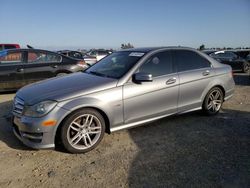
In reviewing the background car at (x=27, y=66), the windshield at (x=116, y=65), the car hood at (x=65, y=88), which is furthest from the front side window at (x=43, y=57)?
the car hood at (x=65, y=88)

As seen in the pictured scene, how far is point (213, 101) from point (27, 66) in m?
5.71

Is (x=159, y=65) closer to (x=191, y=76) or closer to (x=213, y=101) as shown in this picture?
(x=191, y=76)

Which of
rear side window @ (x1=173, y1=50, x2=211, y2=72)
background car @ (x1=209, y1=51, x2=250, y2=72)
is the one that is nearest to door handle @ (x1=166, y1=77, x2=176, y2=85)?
rear side window @ (x1=173, y1=50, x2=211, y2=72)

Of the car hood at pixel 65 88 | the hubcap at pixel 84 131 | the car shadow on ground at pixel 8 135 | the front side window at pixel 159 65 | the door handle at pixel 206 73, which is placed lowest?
the car shadow on ground at pixel 8 135

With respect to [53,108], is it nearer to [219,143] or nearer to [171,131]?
[171,131]

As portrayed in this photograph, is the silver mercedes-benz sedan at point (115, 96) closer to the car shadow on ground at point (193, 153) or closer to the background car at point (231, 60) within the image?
the car shadow on ground at point (193, 153)

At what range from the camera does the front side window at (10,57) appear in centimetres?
809

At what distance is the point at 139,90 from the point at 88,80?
2.93 ft

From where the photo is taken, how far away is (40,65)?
8336 mm

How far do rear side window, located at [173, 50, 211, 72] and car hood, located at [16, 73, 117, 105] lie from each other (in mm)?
1516

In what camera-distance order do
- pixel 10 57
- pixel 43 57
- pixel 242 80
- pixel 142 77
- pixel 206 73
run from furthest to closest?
pixel 242 80, pixel 43 57, pixel 10 57, pixel 206 73, pixel 142 77

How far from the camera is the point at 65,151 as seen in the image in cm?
402

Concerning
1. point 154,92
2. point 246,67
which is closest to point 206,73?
point 154,92

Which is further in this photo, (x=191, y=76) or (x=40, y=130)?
(x=191, y=76)
